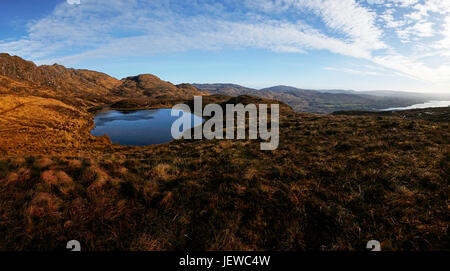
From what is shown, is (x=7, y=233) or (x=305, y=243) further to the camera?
(x=305, y=243)

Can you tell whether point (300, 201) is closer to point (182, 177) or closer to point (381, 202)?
point (381, 202)

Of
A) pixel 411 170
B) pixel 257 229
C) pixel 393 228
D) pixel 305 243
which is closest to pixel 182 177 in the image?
pixel 257 229

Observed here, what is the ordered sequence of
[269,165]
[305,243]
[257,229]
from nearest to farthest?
[305,243] → [257,229] → [269,165]

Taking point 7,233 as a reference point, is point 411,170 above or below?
above

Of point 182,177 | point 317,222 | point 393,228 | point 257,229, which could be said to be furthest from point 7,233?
point 393,228
